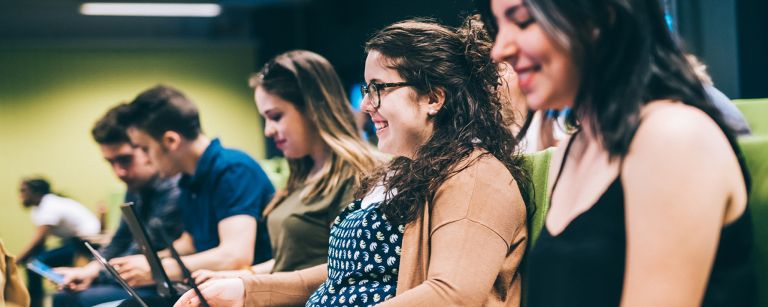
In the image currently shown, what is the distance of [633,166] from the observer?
94cm

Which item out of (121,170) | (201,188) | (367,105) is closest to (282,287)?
(367,105)

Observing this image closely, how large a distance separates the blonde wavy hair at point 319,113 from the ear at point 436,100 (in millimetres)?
735

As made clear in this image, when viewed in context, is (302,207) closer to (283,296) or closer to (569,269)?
(283,296)

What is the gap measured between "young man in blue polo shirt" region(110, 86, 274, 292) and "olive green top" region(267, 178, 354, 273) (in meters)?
0.43

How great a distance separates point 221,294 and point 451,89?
0.70 meters

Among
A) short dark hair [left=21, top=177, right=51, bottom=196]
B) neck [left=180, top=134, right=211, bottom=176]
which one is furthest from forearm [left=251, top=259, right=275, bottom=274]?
short dark hair [left=21, top=177, right=51, bottom=196]

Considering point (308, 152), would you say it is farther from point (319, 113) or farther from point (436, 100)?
point (436, 100)

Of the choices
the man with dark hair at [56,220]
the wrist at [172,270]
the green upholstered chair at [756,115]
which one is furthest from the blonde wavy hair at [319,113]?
the man with dark hair at [56,220]

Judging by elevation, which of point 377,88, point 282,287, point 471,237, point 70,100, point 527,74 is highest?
point 527,74

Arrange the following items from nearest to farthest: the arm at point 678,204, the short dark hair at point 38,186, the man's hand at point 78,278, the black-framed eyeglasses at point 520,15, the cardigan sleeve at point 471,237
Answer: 1. the arm at point 678,204
2. the black-framed eyeglasses at point 520,15
3. the cardigan sleeve at point 471,237
4. the man's hand at point 78,278
5. the short dark hair at point 38,186

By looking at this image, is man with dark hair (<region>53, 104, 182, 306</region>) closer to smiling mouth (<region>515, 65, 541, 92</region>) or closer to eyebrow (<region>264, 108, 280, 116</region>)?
eyebrow (<region>264, 108, 280, 116</region>)

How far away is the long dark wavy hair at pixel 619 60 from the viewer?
96cm

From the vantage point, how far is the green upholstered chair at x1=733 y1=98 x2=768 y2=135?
176 centimetres

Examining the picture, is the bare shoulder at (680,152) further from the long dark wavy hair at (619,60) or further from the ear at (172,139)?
A: the ear at (172,139)
